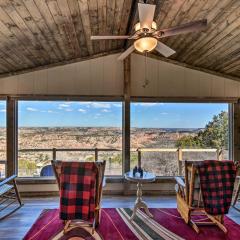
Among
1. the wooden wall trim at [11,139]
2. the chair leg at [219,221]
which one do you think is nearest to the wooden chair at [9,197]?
the wooden wall trim at [11,139]

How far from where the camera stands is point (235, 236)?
3268mm

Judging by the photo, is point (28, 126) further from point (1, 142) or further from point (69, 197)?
point (69, 197)

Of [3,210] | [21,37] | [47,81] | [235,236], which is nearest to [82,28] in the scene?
[21,37]

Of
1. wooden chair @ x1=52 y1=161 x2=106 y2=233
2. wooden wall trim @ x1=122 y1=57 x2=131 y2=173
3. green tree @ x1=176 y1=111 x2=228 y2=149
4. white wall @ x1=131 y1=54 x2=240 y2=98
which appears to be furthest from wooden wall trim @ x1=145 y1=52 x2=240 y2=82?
→ wooden chair @ x1=52 y1=161 x2=106 y2=233

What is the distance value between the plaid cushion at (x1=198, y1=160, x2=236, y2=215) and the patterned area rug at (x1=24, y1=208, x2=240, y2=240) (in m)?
0.35

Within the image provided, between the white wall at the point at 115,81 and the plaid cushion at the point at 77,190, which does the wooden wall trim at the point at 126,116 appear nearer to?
the white wall at the point at 115,81

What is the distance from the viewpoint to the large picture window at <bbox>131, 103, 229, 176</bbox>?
18.1 ft

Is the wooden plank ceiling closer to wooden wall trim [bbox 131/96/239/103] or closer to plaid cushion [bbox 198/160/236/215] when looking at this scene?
wooden wall trim [bbox 131/96/239/103]

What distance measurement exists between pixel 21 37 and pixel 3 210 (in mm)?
2950

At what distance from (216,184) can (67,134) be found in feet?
10.9

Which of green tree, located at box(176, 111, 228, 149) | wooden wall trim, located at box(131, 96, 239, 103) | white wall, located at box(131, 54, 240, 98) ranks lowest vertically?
green tree, located at box(176, 111, 228, 149)

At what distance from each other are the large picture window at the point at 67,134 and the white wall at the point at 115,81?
34 centimetres

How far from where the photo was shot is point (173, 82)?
214 inches

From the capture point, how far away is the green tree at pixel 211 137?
18.3 ft
